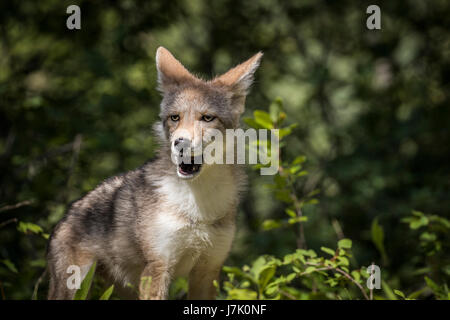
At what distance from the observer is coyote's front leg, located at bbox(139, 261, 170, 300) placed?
4008 millimetres

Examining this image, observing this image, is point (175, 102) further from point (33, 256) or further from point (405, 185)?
point (405, 185)

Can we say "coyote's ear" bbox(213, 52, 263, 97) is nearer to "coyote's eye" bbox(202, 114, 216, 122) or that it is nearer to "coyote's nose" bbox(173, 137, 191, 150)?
"coyote's eye" bbox(202, 114, 216, 122)

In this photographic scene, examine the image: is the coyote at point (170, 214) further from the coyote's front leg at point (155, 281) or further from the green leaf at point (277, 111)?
the green leaf at point (277, 111)

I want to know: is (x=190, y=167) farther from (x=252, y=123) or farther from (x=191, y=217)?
(x=252, y=123)

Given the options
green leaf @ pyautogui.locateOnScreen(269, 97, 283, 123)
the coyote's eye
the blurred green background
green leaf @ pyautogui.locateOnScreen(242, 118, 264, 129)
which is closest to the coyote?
the coyote's eye

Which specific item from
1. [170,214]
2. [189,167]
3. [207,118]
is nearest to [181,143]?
[189,167]

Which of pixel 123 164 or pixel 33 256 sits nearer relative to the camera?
pixel 33 256

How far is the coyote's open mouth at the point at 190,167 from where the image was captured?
3.95 metres
